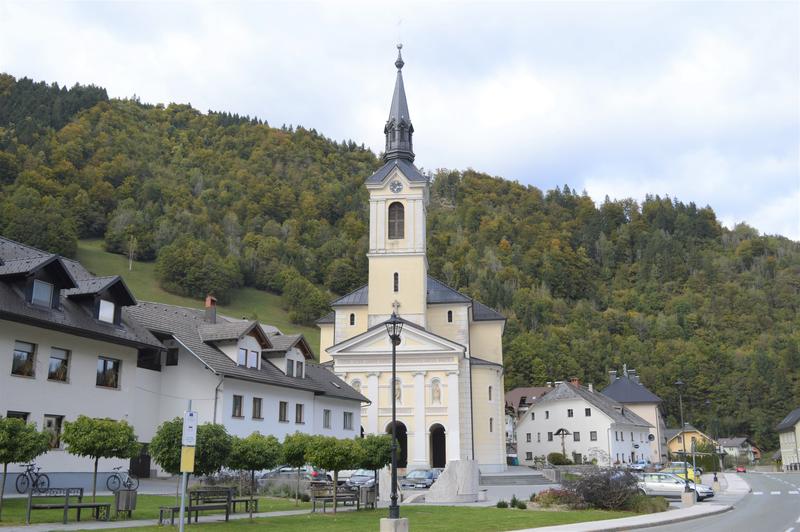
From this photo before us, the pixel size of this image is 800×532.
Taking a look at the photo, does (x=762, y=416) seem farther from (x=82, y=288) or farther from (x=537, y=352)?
(x=82, y=288)

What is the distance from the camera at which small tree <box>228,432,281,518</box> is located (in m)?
23.6

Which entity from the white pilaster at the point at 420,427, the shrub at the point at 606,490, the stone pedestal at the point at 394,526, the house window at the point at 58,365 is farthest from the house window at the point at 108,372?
the white pilaster at the point at 420,427

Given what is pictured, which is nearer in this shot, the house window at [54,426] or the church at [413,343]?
the house window at [54,426]

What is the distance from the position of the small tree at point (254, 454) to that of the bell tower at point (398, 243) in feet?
125

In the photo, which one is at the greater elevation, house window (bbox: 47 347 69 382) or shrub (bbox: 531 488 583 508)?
house window (bbox: 47 347 69 382)

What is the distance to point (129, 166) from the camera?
514ft

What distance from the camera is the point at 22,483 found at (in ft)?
86.2

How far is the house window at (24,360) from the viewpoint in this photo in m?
27.1

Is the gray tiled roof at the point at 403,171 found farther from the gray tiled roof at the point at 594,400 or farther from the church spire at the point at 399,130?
the gray tiled roof at the point at 594,400

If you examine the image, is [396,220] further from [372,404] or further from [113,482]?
[113,482]

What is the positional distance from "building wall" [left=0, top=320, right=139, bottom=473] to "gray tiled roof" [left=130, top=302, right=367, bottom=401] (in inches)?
136

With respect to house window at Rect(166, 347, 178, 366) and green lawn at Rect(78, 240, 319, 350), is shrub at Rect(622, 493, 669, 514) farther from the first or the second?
green lawn at Rect(78, 240, 319, 350)

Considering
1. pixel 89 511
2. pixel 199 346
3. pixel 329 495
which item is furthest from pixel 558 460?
pixel 89 511

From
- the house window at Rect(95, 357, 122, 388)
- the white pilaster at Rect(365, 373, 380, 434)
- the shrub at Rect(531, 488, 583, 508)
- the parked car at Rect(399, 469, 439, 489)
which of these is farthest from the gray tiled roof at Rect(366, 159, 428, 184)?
the shrub at Rect(531, 488, 583, 508)
